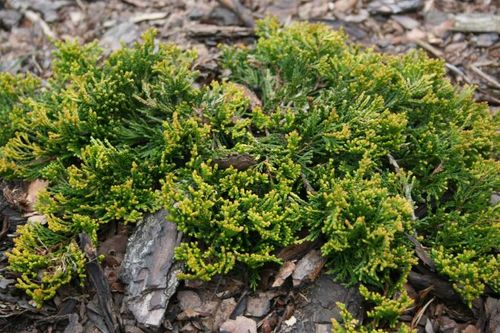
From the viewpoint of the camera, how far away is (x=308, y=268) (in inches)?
151

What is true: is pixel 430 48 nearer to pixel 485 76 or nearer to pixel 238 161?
pixel 485 76

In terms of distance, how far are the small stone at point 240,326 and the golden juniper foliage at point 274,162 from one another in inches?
15.9

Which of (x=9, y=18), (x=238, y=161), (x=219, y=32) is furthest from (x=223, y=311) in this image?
(x=9, y=18)

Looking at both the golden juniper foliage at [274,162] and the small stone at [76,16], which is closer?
the golden juniper foliage at [274,162]

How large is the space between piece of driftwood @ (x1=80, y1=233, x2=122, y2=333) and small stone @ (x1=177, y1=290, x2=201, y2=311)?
19.8 inches

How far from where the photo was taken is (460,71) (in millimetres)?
5840

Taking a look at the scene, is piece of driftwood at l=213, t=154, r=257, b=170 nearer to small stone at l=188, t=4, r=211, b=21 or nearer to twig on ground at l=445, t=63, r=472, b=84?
small stone at l=188, t=4, r=211, b=21

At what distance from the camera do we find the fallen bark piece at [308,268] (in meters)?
3.79

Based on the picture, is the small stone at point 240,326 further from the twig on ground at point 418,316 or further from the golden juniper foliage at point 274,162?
the twig on ground at point 418,316

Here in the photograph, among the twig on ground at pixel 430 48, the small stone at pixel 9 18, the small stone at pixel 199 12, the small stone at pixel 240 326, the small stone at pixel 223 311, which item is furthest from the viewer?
the small stone at pixel 9 18

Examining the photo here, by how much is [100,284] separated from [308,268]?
1644 millimetres

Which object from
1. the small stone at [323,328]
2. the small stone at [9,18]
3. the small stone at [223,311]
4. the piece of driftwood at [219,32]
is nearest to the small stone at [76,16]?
the small stone at [9,18]

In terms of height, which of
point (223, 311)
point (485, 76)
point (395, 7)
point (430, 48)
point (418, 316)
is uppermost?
point (395, 7)

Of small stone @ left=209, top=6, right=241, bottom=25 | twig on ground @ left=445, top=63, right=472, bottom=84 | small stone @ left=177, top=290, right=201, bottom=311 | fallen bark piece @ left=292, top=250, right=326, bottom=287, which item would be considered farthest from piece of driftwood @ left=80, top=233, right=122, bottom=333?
twig on ground @ left=445, top=63, right=472, bottom=84
